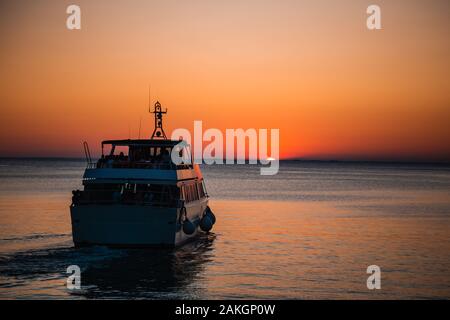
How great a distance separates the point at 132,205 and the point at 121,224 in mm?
1059

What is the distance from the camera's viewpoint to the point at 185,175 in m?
35.3

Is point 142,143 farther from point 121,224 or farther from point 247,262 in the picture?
point 247,262

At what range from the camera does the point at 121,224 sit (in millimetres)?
30359

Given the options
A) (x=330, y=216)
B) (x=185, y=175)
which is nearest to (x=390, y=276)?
(x=185, y=175)

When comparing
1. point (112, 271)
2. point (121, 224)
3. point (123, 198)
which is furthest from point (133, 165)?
point (112, 271)

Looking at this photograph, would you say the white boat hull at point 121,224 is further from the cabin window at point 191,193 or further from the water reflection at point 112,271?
the cabin window at point 191,193

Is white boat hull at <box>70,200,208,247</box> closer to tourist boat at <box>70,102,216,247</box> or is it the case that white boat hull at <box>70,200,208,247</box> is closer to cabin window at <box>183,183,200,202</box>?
tourist boat at <box>70,102,216,247</box>

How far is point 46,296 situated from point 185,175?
13.7m

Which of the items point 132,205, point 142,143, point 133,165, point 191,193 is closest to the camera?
point 132,205

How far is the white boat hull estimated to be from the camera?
30109 mm

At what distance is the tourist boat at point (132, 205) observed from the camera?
1192 inches

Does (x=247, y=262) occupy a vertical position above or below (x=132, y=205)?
below

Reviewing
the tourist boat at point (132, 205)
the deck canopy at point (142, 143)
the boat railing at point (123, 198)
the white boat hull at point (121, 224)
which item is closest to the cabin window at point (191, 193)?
the tourist boat at point (132, 205)
